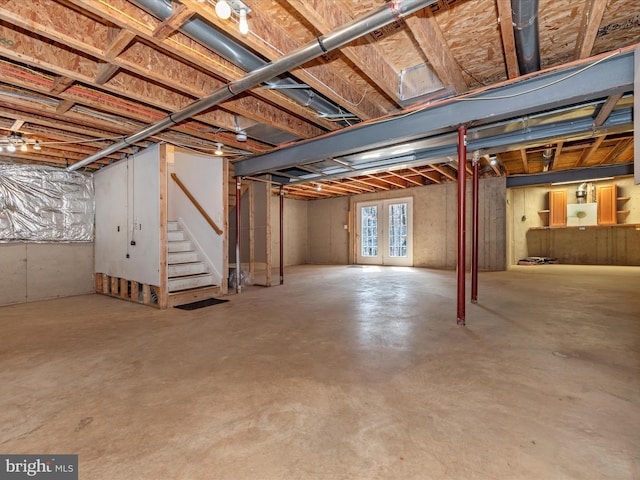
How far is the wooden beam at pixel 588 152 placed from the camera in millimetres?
4668

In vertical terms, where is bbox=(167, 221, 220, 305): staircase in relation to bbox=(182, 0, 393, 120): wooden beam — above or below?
below

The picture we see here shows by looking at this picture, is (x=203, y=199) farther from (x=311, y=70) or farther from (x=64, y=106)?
(x=311, y=70)

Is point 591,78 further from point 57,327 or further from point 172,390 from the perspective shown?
point 57,327

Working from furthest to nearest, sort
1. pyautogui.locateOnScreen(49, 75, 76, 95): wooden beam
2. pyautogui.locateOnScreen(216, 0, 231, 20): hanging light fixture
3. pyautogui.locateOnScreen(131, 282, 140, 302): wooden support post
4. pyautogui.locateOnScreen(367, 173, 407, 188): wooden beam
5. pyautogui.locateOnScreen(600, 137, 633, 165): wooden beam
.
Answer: pyautogui.locateOnScreen(367, 173, 407, 188): wooden beam, pyautogui.locateOnScreen(600, 137, 633, 165): wooden beam, pyautogui.locateOnScreen(131, 282, 140, 302): wooden support post, pyautogui.locateOnScreen(49, 75, 76, 95): wooden beam, pyautogui.locateOnScreen(216, 0, 231, 20): hanging light fixture

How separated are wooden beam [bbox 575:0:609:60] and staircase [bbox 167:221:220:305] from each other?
489cm

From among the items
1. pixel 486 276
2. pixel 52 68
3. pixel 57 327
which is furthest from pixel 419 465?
pixel 486 276

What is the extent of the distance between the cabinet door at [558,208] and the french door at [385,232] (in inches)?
165

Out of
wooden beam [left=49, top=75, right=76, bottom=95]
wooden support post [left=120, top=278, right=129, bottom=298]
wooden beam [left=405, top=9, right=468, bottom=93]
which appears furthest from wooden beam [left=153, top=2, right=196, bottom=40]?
wooden support post [left=120, top=278, right=129, bottom=298]

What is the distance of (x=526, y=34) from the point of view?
213 centimetres

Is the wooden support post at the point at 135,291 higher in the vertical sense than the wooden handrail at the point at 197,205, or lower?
lower

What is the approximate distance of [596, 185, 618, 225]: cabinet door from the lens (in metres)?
7.94

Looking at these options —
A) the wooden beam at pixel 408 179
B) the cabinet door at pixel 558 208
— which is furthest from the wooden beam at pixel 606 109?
the cabinet door at pixel 558 208

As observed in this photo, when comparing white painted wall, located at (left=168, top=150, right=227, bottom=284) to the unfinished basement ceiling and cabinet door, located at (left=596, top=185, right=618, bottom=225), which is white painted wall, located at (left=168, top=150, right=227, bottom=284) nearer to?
the unfinished basement ceiling

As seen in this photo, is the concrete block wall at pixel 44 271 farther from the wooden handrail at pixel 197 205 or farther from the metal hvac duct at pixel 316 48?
the metal hvac duct at pixel 316 48
